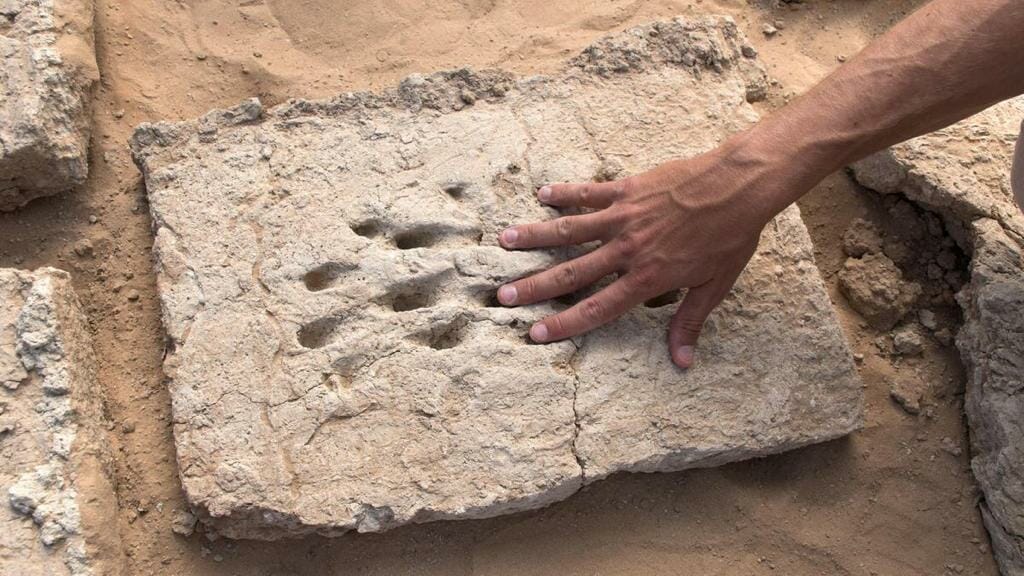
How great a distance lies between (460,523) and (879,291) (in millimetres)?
1163

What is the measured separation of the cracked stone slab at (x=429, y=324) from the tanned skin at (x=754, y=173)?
0.36 ft

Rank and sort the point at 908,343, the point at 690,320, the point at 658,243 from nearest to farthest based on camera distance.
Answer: the point at 658,243 → the point at 690,320 → the point at 908,343

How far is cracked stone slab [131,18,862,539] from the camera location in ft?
5.87


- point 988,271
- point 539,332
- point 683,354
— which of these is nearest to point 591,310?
point 539,332

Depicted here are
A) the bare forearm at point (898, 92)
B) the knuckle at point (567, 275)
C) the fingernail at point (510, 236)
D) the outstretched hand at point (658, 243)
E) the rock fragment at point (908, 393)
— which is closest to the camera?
the bare forearm at point (898, 92)

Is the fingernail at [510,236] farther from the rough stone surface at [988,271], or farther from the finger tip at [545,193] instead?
the rough stone surface at [988,271]

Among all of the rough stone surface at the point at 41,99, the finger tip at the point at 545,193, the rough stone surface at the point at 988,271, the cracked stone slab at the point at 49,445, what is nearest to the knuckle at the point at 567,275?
the finger tip at the point at 545,193

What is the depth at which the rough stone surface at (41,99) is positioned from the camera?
210 centimetres

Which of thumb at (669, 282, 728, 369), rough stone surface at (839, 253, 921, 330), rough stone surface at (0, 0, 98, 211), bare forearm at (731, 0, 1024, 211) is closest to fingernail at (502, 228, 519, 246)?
thumb at (669, 282, 728, 369)

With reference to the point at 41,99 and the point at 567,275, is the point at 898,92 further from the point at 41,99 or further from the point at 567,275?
the point at 41,99

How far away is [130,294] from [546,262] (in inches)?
41.3

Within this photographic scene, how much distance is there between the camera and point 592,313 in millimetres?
1802

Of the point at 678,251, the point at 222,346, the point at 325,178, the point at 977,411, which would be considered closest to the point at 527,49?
the point at 325,178

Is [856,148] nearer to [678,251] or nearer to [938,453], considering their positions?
[678,251]
